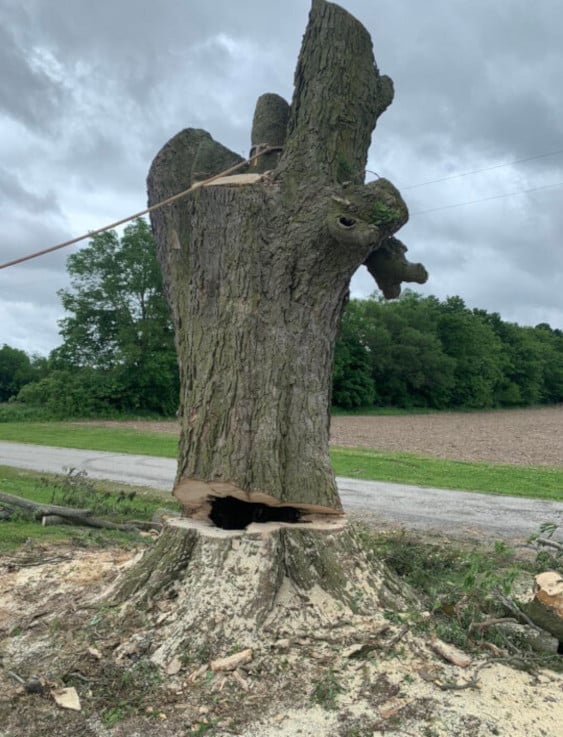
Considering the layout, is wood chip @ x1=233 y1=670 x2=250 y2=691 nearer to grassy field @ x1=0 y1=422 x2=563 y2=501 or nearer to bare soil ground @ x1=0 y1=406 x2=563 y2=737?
bare soil ground @ x1=0 y1=406 x2=563 y2=737

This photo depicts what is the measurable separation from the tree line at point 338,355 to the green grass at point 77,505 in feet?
75.4

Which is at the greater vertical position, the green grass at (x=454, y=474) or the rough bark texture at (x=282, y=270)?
the rough bark texture at (x=282, y=270)

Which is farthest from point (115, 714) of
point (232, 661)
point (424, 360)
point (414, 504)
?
point (424, 360)

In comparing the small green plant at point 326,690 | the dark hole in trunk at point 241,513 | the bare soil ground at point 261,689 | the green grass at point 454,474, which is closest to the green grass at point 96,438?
the green grass at point 454,474

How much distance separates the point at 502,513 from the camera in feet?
29.5

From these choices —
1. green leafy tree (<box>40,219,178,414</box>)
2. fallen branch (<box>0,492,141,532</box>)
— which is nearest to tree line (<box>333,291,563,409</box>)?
green leafy tree (<box>40,219,178,414</box>)

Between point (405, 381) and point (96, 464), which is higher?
point (405, 381)

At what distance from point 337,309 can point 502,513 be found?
20.1ft

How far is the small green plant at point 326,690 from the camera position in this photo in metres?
2.83

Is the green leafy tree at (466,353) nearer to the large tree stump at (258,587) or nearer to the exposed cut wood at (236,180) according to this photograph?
the exposed cut wood at (236,180)

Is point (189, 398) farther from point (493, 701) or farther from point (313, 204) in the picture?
point (493, 701)

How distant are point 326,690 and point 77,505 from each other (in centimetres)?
559

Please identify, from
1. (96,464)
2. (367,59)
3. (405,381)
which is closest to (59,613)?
(367,59)

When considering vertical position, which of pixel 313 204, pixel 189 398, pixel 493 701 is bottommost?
pixel 493 701
